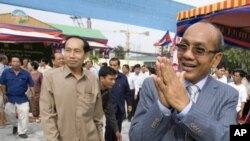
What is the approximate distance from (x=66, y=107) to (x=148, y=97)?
175 centimetres

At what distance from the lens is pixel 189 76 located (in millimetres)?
1475

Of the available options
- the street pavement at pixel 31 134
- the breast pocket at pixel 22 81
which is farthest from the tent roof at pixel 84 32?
the breast pocket at pixel 22 81

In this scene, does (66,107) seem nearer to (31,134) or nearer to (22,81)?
(22,81)

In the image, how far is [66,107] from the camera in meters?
3.12

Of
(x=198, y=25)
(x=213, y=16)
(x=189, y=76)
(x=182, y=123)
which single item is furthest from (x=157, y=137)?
(x=213, y=16)

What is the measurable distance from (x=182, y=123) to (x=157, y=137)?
150 millimetres

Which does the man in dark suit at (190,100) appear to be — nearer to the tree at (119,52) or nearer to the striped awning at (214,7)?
the striped awning at (214,7)

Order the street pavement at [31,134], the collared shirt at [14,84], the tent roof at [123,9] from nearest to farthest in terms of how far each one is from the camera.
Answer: the street pavement at [31,134], the collared shirt at [14,84], the tent roof at [123,9]

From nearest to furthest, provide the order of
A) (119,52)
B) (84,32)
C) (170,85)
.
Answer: (170,85), (84,32), (119,52)

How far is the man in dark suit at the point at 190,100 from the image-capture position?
1263 millimetres

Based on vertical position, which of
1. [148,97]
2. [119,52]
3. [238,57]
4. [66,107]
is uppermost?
[148,97]

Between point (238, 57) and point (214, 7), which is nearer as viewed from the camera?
point (214, 7)

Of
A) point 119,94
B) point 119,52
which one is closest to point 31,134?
point 119,94

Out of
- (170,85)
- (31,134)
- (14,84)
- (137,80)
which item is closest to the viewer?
(170,85)
